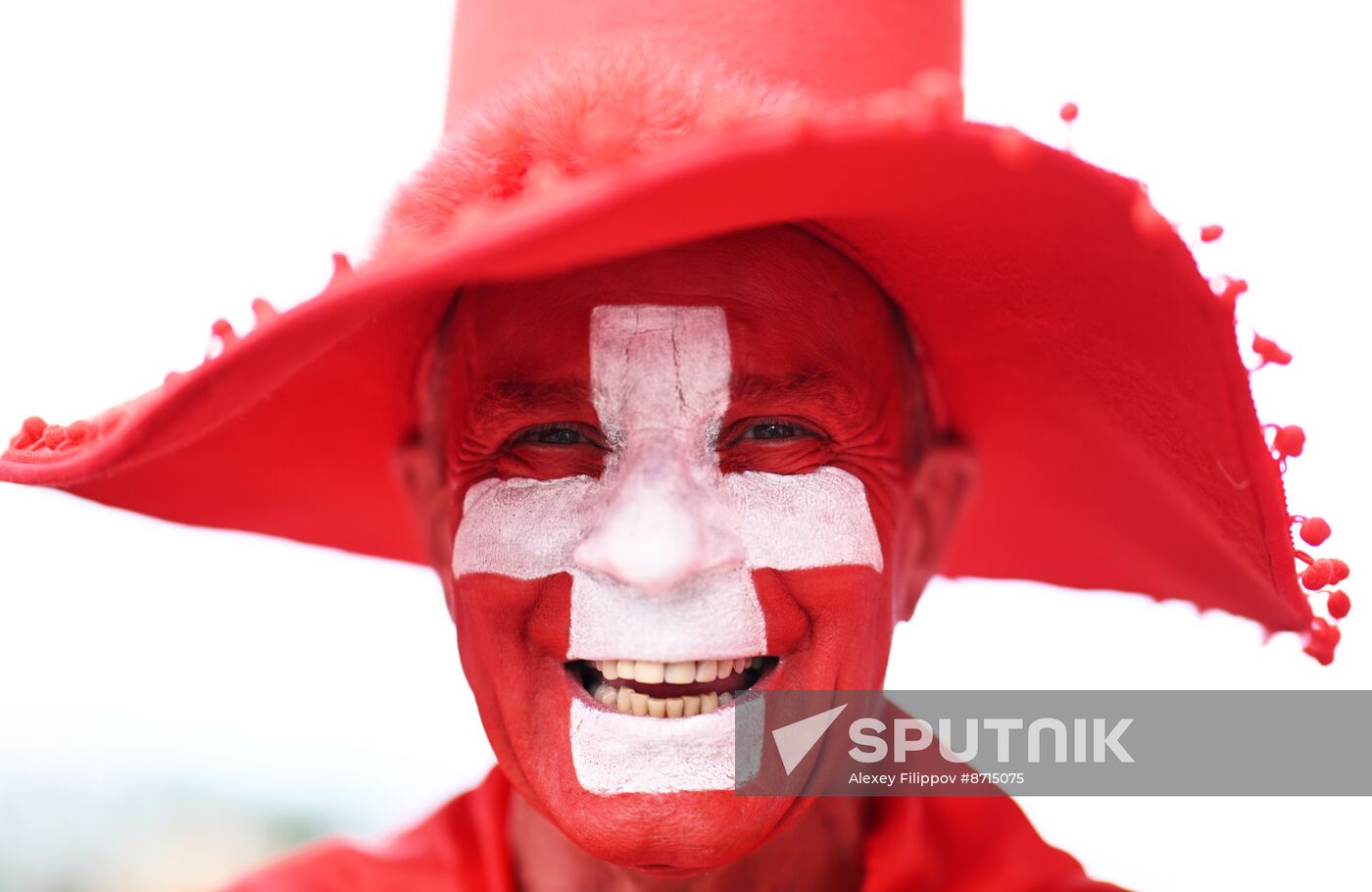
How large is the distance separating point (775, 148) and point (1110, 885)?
1257 millimetres

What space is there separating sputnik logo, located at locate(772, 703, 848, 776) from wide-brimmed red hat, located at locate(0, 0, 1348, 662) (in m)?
0.50

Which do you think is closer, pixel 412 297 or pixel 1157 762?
pixel 412 297

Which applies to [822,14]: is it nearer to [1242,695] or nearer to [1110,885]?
[1110,885]

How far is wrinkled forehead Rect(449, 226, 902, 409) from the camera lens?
139 cm

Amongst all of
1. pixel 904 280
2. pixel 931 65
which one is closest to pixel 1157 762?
pixel 904 280

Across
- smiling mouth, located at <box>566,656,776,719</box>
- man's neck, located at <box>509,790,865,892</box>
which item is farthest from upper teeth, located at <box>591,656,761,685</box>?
man's neck, located at <box>509,790,865,892</box>

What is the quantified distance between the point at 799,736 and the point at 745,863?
1.03 ft

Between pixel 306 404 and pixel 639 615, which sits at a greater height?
pixel 306 404

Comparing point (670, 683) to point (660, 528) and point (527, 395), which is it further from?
point (527, 395)

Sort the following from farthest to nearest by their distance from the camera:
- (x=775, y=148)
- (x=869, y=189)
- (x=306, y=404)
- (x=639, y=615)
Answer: (x=306, y=404), (x=639, y=615), (x=869, y=189), (x=775, y=148)

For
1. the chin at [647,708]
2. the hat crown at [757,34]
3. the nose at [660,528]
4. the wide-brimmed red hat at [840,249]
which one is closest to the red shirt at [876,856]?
the chin at [647,708]

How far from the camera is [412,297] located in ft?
5.08

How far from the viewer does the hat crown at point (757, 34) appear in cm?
139

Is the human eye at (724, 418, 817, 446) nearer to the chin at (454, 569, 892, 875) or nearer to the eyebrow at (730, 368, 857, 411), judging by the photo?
the eyebrow at (730, 368, 857, 411)
